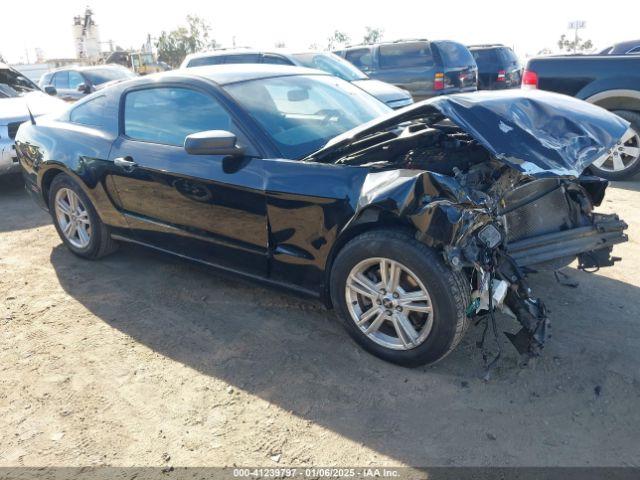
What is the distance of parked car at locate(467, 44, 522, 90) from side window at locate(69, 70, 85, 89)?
10.3m

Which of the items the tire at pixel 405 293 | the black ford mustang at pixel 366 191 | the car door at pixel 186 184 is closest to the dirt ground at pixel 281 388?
the tire at pixel 405 293

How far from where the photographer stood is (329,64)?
9.02 m

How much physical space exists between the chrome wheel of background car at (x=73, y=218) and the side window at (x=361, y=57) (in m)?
8.38

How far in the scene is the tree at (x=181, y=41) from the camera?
45.7 metres

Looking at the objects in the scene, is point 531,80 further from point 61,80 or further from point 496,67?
point 61,80

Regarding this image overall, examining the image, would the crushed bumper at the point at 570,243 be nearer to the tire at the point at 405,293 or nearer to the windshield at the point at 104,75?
the tire at the point at 405,293

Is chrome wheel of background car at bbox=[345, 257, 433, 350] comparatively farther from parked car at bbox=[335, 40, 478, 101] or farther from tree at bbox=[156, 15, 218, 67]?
tree at bbox=[156, 15, 218, 67]

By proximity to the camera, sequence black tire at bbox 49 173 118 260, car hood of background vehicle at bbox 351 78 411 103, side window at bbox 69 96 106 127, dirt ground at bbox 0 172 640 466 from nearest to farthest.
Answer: dirt ground at bbox 0 172 640 466 < side window at bbox 69 96 106 127 < black tire at bbox 49 173 118 260 < car hood of background vehicle at bbox 351 78 411 103

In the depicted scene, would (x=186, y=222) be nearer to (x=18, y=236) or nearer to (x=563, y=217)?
(x=563, y=217)

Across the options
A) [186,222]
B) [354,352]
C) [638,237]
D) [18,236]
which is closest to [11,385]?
[186,222]

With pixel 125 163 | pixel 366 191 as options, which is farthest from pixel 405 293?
pixel 125 163

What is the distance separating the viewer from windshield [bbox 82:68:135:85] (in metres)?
14.0

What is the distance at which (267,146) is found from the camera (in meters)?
3.29

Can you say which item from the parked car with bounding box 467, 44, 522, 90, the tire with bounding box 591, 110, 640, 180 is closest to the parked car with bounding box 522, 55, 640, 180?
the tire with bounding box 591, 110, 640, 180
